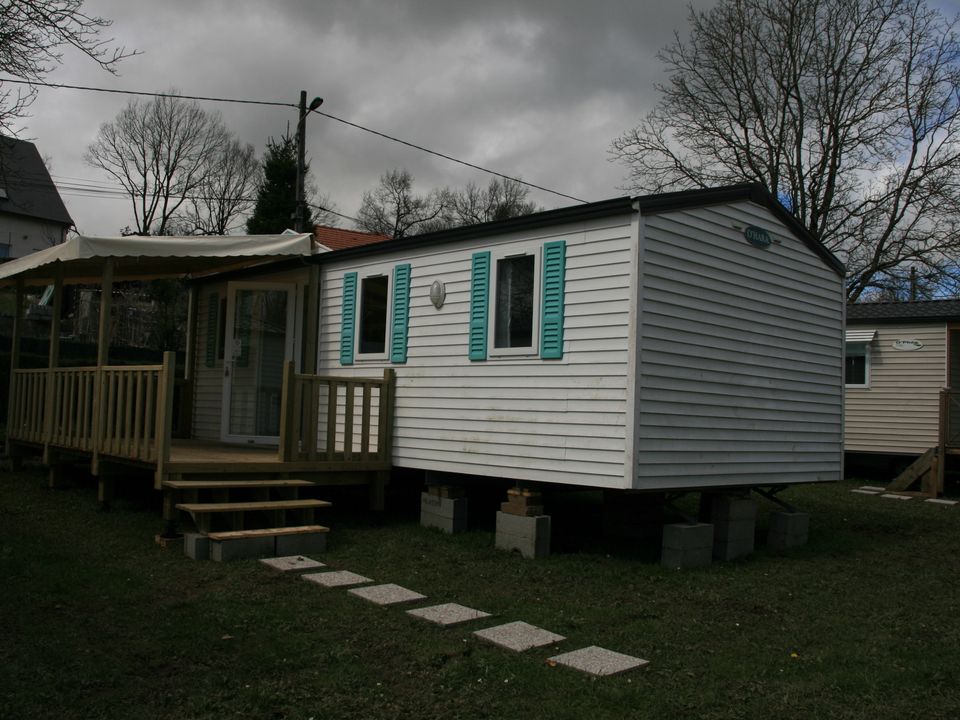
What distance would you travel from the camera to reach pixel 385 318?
8703 mm

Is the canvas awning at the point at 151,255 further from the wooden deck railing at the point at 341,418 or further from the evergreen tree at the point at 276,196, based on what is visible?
the evergreen tree at the point at 276,196

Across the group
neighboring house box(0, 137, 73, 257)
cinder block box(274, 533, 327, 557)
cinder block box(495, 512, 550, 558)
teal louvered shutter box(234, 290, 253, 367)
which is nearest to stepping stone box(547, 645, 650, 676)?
cinder block box(495, 512, 550, 558)

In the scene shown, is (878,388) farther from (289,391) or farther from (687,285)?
(289,391)

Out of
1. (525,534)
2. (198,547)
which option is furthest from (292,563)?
(525,534)

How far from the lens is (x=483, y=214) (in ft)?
144

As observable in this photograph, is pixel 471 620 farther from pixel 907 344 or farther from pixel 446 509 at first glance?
pixel 907 344

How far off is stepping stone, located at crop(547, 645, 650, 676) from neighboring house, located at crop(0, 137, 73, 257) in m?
33.9

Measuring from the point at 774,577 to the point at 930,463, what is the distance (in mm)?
7608

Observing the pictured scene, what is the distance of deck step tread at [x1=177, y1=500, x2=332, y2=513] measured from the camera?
637 centimetres

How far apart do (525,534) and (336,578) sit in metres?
1.85

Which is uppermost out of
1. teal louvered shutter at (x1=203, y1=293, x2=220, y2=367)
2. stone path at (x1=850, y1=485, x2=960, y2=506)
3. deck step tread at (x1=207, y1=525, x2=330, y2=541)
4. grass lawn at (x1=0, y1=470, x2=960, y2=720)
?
teal louvered shutter at (x1=203, y1=293, x2=220, y2=367)

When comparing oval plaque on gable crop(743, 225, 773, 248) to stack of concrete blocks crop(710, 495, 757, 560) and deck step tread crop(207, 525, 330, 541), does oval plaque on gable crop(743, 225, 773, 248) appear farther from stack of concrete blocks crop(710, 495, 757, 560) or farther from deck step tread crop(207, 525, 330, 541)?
deck step tread crop(207, 525, 330, 541)

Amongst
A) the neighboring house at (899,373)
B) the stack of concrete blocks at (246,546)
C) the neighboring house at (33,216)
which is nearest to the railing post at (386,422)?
the stack of concrete blocks at (246,546)

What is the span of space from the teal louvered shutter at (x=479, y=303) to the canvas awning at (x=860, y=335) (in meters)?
9.51
